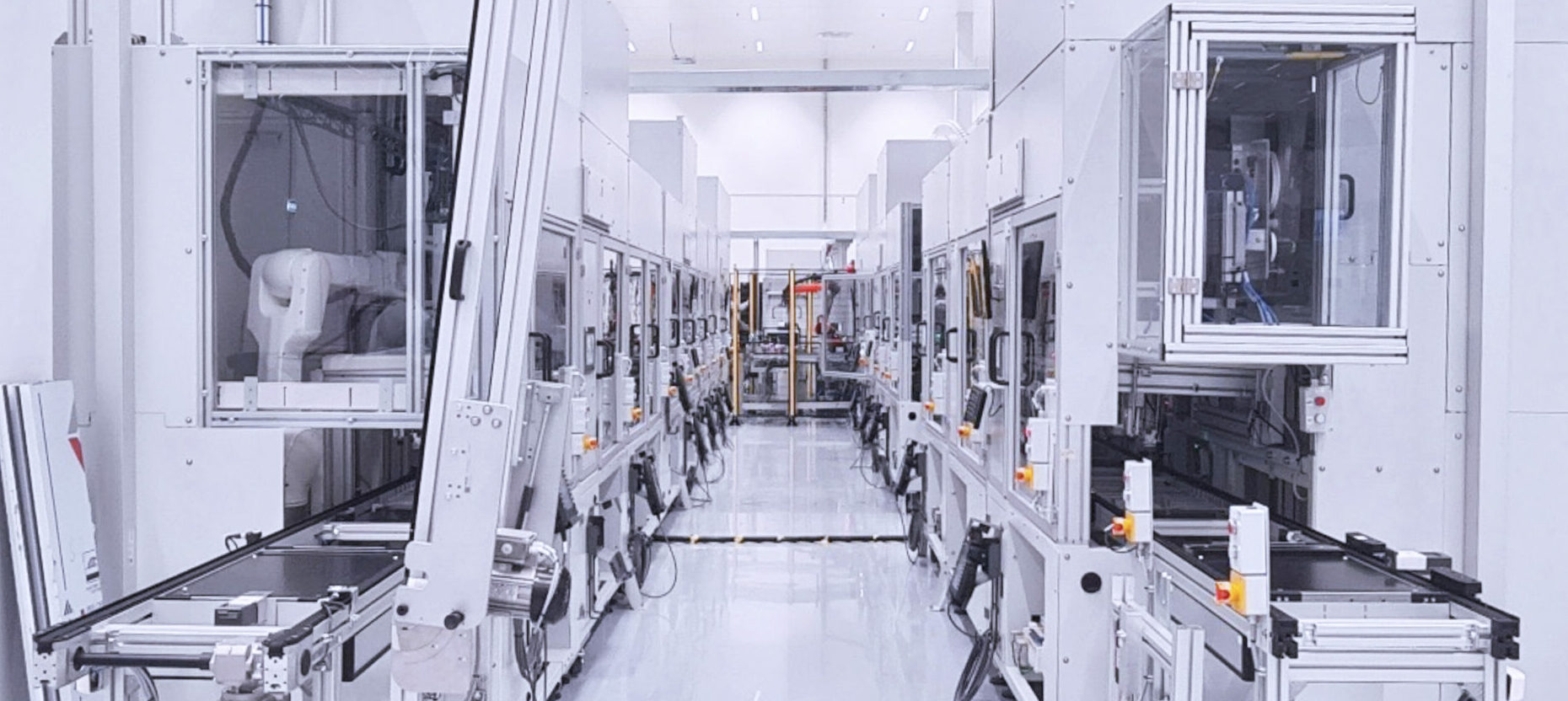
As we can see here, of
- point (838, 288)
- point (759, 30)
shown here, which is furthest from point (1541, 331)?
point (759, 30)

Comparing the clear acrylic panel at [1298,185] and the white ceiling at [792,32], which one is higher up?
the white ceiling at [792,32]

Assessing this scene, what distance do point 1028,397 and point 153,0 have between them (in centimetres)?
263

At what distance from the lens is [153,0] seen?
2689 mm

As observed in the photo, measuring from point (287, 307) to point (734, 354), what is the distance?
9135 millimetres

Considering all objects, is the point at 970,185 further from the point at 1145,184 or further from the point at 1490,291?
the point at 1490,291

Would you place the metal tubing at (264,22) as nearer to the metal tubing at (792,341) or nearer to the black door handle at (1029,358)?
the black door handle at (1029,358)

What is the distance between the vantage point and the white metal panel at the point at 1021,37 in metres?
2.87

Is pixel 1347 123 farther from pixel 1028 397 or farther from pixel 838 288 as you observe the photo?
pixel 838 288

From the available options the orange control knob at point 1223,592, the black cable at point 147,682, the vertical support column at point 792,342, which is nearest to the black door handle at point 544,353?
the black cable at point 147,682

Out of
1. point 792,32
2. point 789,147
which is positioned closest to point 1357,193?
point 792,32

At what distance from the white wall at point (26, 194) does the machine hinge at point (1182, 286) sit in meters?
2.55

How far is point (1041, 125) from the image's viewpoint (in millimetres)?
2988

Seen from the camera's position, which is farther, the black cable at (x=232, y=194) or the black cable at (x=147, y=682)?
the black cable at (x=232, y=194)

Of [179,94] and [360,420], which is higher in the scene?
[179,94]
